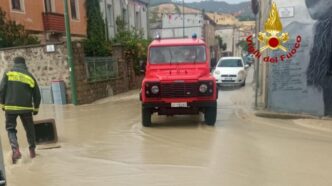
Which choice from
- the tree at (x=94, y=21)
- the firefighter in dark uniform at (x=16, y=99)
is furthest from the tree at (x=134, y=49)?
the firefighter in dark uniform at (x=16, y=99)

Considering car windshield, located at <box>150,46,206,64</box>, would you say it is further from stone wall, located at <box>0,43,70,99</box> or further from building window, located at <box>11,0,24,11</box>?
building window, located at <box>11,0,24,11</box>

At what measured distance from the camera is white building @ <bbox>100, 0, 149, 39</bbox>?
28.9 m

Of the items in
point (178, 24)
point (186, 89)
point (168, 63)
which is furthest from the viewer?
point (178, 24)

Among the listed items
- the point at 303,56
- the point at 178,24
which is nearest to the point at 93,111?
the point at 303,56

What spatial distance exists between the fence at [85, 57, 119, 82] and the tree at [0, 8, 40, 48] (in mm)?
3706

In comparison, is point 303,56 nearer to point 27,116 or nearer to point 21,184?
point 27,116

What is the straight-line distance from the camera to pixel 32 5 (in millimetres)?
20562

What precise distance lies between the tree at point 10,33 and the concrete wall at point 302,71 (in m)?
11.6

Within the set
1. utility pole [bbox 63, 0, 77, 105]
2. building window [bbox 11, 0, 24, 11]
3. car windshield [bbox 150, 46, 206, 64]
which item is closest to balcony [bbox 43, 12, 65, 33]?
building window [bbox 11, 0, 24, 11]

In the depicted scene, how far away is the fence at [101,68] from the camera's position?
54.7 feet

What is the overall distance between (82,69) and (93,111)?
9.08 feet

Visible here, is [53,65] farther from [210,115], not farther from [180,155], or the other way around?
[180,155]

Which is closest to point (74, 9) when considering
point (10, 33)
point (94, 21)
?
point (94, 21)

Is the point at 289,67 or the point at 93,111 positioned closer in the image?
the point at 289,67
